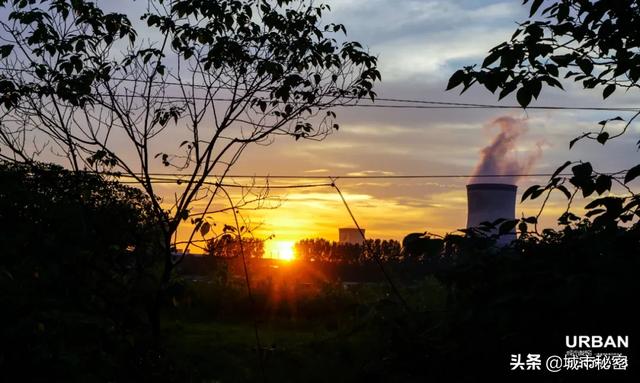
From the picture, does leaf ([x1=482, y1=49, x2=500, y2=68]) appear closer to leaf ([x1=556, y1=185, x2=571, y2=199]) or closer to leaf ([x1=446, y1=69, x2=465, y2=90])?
leaf ([x1=446, y1=69, x2=465, y2=90])

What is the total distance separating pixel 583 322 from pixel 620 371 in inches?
12.4

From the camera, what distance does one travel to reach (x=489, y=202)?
139 feet

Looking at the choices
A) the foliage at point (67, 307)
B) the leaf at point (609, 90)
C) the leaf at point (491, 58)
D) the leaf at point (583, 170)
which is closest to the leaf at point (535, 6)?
the leaf at point (491, 58)

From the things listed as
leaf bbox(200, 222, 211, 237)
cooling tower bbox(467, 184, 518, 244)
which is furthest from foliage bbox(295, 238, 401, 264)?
leaf bbox(200, 222, 211, 237)

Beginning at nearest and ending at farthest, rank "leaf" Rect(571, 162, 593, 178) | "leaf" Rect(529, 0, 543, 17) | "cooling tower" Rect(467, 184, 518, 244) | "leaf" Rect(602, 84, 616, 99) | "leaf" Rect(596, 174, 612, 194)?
"leaf" Rect(571, 162, 593, 178), "leaf" Rect(596, 174, 612, 194), "leaf" Rect(529, 0, 543, 17), "leaf" Rect(602, 84, 616, 99), "cooling tower" Rect(467, 184, 518, 244)

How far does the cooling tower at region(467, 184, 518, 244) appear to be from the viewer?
4219 cm

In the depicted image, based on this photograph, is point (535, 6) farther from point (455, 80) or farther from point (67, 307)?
point (67, 307)

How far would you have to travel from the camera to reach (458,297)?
4352 mm

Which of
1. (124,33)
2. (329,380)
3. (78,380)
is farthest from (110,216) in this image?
(78,380)

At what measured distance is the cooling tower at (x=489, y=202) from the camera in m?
42.2

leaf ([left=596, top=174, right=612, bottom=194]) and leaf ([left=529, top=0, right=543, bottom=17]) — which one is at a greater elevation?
leaf ([left=529, top=0, right=543, bottom=17])

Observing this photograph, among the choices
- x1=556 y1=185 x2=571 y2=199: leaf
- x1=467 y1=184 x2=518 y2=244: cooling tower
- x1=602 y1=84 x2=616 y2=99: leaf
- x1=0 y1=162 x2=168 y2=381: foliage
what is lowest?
x1=0 y1=162 x2=168 y2=381: foliage

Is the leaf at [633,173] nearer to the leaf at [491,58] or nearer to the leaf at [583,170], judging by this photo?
the leaf at [583,170]

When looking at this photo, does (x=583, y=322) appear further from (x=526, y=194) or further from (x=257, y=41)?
(x=257, y=41)
